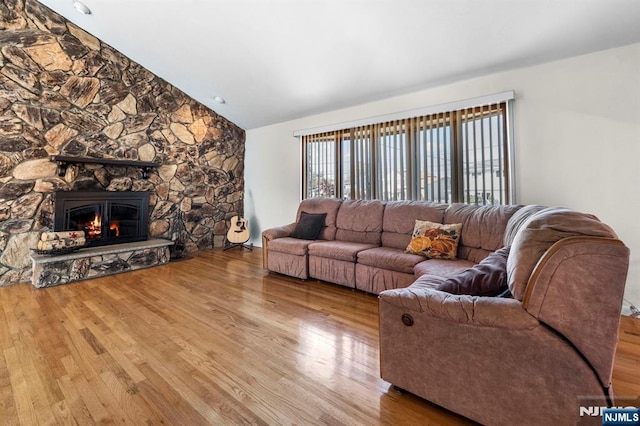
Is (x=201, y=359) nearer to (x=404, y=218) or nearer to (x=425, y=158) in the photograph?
(x=404, y=218)

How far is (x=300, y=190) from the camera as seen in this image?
15.8 ft

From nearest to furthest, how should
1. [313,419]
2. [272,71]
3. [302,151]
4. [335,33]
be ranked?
[313,419], [335,33], [272,71], [302,151]

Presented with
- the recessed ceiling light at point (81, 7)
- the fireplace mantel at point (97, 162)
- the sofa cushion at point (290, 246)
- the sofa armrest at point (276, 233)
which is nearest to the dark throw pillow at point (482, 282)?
the sofa cushion at point (290, 246)

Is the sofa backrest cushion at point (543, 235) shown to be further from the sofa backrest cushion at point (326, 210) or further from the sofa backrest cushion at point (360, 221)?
the sofa backrest cushion at point (326, 210)

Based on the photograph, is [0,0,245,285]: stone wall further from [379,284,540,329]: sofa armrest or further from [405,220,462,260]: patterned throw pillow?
[379,284,540,329]: sofa armrest

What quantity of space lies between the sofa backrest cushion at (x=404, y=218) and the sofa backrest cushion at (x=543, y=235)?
176 cm

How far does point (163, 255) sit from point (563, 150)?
5101 mm

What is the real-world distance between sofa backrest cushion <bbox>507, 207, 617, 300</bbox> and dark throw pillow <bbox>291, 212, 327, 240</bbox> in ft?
8.65

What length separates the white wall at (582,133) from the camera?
7.60 feet

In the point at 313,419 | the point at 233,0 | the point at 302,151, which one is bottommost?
the point at 313,419

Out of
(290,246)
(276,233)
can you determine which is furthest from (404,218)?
(276,233)

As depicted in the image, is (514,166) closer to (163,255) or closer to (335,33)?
(335,33)

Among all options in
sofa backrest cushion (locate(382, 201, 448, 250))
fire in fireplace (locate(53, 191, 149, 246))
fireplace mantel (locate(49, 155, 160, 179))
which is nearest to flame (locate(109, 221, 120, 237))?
fire in fireplace (locate(53, 191, 149, 246))

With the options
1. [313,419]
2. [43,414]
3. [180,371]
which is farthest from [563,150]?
[43,414]
